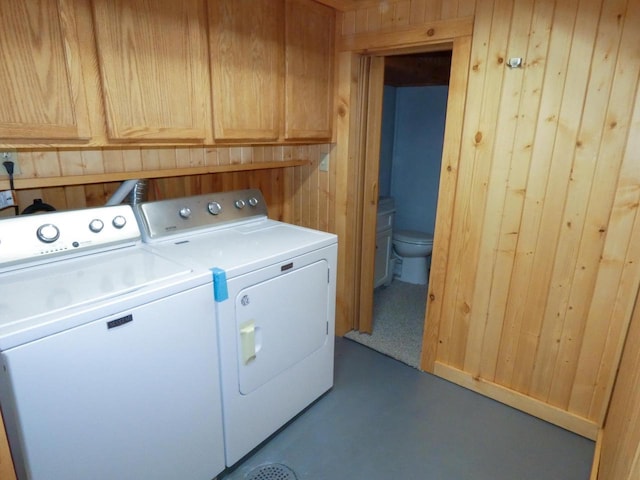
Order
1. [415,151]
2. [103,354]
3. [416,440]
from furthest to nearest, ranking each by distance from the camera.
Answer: [415,151]
[416,440]
[103,354]

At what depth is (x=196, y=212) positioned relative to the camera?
2000 millimetres

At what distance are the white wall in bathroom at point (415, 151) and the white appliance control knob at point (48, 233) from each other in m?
3.06

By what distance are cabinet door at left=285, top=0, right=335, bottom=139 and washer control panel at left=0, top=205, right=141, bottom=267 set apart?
975mm

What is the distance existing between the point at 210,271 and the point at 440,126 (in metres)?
3.07

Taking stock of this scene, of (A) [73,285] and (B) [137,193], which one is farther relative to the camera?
(B) [137,193]

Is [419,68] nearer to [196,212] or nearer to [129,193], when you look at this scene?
[196,212]

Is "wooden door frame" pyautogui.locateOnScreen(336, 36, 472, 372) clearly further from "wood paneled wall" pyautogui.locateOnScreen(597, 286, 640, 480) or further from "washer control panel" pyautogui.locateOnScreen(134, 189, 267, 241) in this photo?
"wood paneled wall" pyautogui.locateOnScreen(597, 286, 640, 480)

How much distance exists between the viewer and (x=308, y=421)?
6.91 ft

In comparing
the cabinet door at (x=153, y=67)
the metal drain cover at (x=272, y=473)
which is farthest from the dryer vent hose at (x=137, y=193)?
the metal drain cover at (x=272, y=473)

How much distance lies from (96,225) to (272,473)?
134cm

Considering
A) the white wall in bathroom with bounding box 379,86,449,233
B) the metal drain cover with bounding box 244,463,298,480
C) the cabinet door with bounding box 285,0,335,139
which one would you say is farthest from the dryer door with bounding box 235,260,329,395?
the white wall in bathroom with bounding box 379,86,449,233

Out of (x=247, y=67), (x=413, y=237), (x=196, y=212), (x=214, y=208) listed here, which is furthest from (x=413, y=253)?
(x=247, y=67)

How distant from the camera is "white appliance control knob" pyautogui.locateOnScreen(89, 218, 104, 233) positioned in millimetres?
1612

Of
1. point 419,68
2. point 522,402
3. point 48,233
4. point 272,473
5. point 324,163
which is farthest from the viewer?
point 419,68
